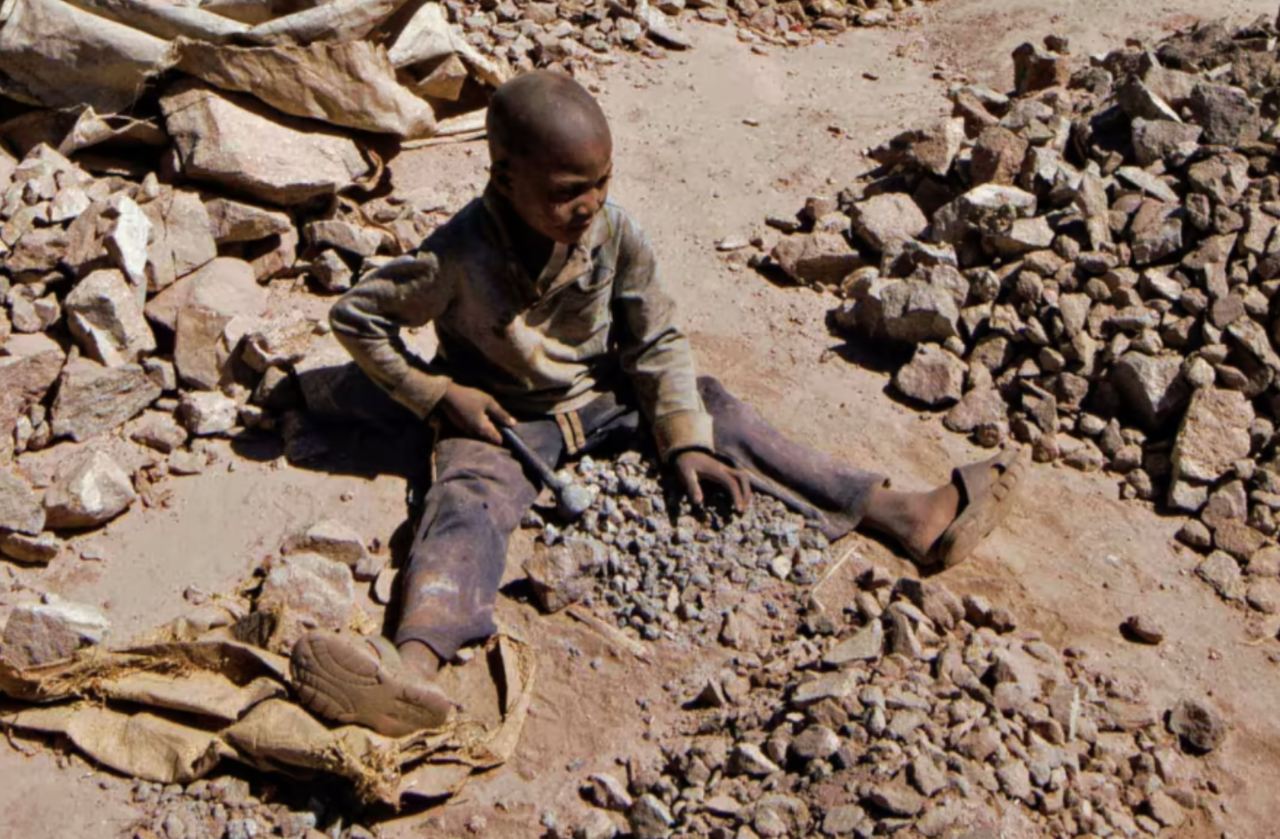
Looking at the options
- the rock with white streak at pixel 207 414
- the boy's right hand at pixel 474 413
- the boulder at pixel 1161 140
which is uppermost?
the boulder at pixel 1161 140

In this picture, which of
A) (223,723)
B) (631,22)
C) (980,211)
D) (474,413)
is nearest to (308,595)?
(223,723)

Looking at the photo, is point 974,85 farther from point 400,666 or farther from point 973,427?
point 400,666

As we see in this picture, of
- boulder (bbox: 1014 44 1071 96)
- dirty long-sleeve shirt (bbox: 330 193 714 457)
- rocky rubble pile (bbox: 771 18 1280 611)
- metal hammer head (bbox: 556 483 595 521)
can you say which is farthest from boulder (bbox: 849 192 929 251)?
metal hammer head (bbox: 556 483 595 521)

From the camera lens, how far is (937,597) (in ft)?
12.6

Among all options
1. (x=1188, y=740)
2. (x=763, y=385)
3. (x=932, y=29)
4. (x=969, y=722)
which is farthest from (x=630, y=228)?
(x=932, y=29)

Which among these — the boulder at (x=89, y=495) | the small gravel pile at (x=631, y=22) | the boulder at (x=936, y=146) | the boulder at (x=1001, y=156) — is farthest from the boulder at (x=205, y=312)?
the boulder at (x=1001, y=156)

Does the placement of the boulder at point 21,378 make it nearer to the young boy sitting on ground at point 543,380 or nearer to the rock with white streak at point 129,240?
the rock with white streak at point 129,240

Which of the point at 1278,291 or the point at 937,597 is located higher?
the point at 1278,291

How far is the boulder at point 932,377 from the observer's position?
4.76 m

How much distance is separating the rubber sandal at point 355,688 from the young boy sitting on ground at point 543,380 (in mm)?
183

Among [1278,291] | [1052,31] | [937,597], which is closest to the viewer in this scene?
[937,597]

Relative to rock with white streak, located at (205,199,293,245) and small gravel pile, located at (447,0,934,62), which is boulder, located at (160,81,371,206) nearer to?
rock with white streak, located at (205,199,293,245)

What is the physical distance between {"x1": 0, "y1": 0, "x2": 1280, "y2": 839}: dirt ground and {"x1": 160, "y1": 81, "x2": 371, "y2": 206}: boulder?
1.60 feet

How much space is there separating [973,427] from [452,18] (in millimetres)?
3148
